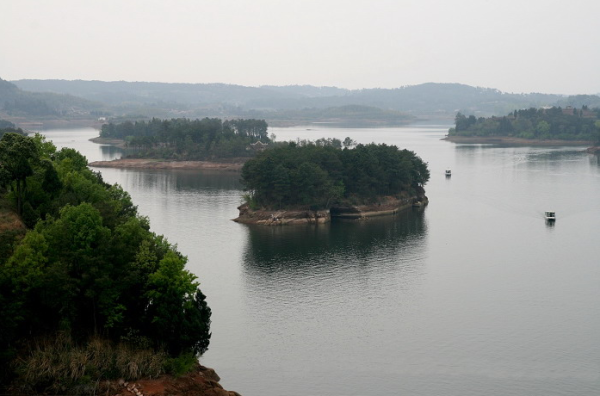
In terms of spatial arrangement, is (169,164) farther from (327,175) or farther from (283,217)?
(283,217)

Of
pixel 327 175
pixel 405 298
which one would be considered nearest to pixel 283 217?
pixel 327 175

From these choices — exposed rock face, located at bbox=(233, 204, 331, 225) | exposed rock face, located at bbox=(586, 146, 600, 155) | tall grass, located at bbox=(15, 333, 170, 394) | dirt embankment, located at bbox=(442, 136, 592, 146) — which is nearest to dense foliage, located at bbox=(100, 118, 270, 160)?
exposed rock face, located at bbox=(233, 204, 331, 225)

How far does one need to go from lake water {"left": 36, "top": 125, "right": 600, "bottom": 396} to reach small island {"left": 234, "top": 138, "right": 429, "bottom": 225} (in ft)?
6.20

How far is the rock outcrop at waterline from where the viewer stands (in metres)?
55.8

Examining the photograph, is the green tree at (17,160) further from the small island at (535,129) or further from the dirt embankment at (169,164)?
the small island at (535,129)

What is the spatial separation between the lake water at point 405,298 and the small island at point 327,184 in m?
1.89

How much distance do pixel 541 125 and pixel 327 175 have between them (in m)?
101

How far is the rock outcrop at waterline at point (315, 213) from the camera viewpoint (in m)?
55.8

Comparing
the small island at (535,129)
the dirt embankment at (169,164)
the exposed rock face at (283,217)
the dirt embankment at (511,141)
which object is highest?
the small island at (535,129)

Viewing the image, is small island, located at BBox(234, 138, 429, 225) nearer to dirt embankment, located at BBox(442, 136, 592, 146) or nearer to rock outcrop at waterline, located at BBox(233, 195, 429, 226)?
rock outcrop at waterline, located at BBox(233, 195, 429, 226)

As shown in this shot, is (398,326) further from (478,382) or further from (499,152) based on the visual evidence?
(499,152)

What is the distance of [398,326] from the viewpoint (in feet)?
108

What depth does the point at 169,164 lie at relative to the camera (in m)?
98.4

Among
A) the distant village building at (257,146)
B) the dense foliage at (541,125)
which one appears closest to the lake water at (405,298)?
the distant village building at (257,146)
